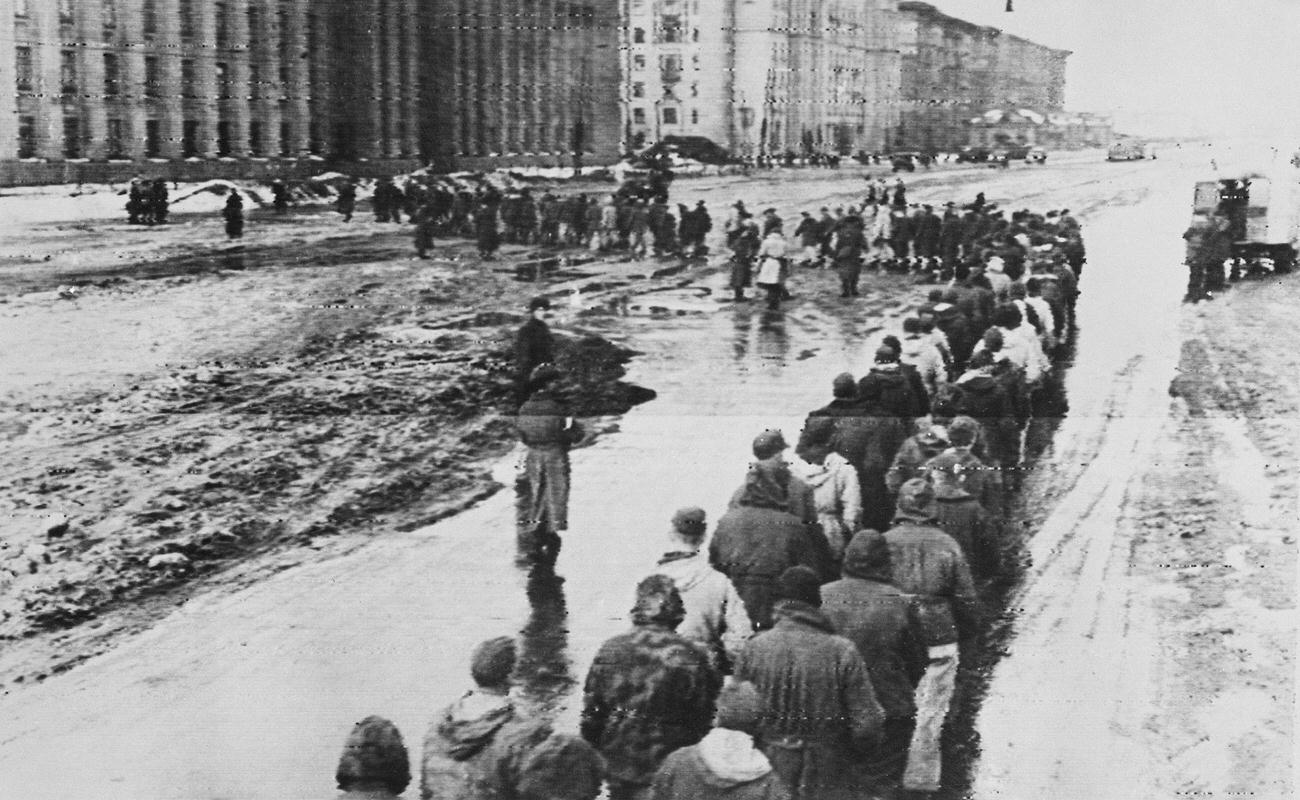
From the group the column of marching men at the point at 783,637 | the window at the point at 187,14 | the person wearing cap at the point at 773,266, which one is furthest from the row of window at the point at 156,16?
the person wearing cap at the point at 773,266

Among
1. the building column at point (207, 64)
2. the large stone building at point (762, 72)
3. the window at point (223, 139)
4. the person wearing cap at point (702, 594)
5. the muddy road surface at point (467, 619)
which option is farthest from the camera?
the large stone building at point (762, 72)

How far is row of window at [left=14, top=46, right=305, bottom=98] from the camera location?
23.0 feet

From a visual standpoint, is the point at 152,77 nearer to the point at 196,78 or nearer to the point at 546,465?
the point at 196,78

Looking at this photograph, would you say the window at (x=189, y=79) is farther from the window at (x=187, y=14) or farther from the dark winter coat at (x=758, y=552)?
the dark winter coat at (x=758, y=552)

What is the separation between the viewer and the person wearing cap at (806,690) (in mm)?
3508

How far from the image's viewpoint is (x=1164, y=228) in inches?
782

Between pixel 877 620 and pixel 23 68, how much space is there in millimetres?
5768

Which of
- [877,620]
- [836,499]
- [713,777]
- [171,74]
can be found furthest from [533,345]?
[713,777]

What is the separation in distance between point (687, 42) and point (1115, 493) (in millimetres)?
4145

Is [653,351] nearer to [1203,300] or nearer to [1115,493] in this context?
[1115,493]

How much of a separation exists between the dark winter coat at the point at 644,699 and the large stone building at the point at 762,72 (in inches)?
191

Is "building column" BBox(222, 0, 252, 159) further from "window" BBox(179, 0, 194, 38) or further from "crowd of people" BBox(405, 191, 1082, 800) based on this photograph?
"crowd of people" BBox(405, 191, 1082, 800)

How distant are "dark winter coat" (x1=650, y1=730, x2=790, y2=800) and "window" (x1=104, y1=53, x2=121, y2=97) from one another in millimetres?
5861

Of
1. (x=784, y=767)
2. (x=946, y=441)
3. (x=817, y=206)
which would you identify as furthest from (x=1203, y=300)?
(x=784, y=767)
